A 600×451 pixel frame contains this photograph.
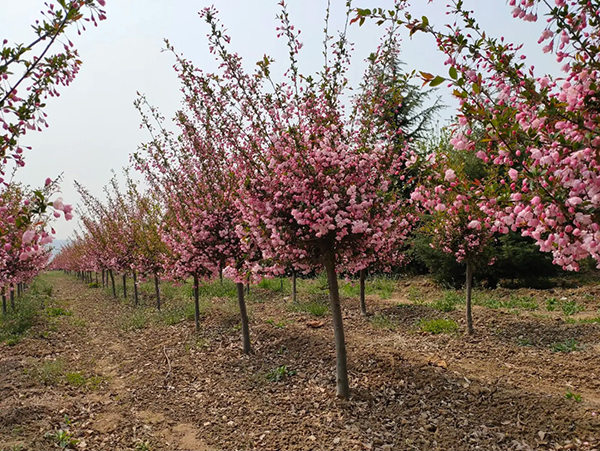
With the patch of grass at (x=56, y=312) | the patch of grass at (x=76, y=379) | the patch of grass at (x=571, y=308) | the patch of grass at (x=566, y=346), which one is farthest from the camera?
the patch of grass at (x=56, y=312)

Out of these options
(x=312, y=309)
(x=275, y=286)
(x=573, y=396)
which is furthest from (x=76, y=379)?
(x=275, y=286)

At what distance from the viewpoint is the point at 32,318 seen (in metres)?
11.7

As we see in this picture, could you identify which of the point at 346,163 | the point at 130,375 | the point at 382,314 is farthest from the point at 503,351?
the point at 130,375

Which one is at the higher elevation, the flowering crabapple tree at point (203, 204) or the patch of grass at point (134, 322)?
the flowering crabapple tree at point (203, 204)

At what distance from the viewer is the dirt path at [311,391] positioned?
13.7 feet

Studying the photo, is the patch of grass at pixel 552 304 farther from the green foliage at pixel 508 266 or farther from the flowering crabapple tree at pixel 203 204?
the flowering crabapple tree at pixel 203 204

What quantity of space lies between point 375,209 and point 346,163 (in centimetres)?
66

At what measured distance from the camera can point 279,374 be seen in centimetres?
602

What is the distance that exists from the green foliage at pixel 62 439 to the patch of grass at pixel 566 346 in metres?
6.93

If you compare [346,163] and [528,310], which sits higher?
[346,163]

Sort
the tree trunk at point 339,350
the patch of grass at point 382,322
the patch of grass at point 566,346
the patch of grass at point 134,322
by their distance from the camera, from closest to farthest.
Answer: the tree trunk at point 339,350, the patch of grass at point 566,346, the patch of grass at point 382,322, the patch of grass at point 134,322

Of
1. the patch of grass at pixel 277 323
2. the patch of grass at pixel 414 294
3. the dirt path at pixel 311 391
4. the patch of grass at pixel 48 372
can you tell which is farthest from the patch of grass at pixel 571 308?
the patch of grass at pixel 48 372

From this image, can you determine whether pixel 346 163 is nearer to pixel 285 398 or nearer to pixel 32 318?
pixel 285 398

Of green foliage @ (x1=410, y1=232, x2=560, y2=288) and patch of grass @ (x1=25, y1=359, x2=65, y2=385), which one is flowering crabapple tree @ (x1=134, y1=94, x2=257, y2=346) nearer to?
patch of grass @ (x1=25, y1=359, x2=65, y2=385)
